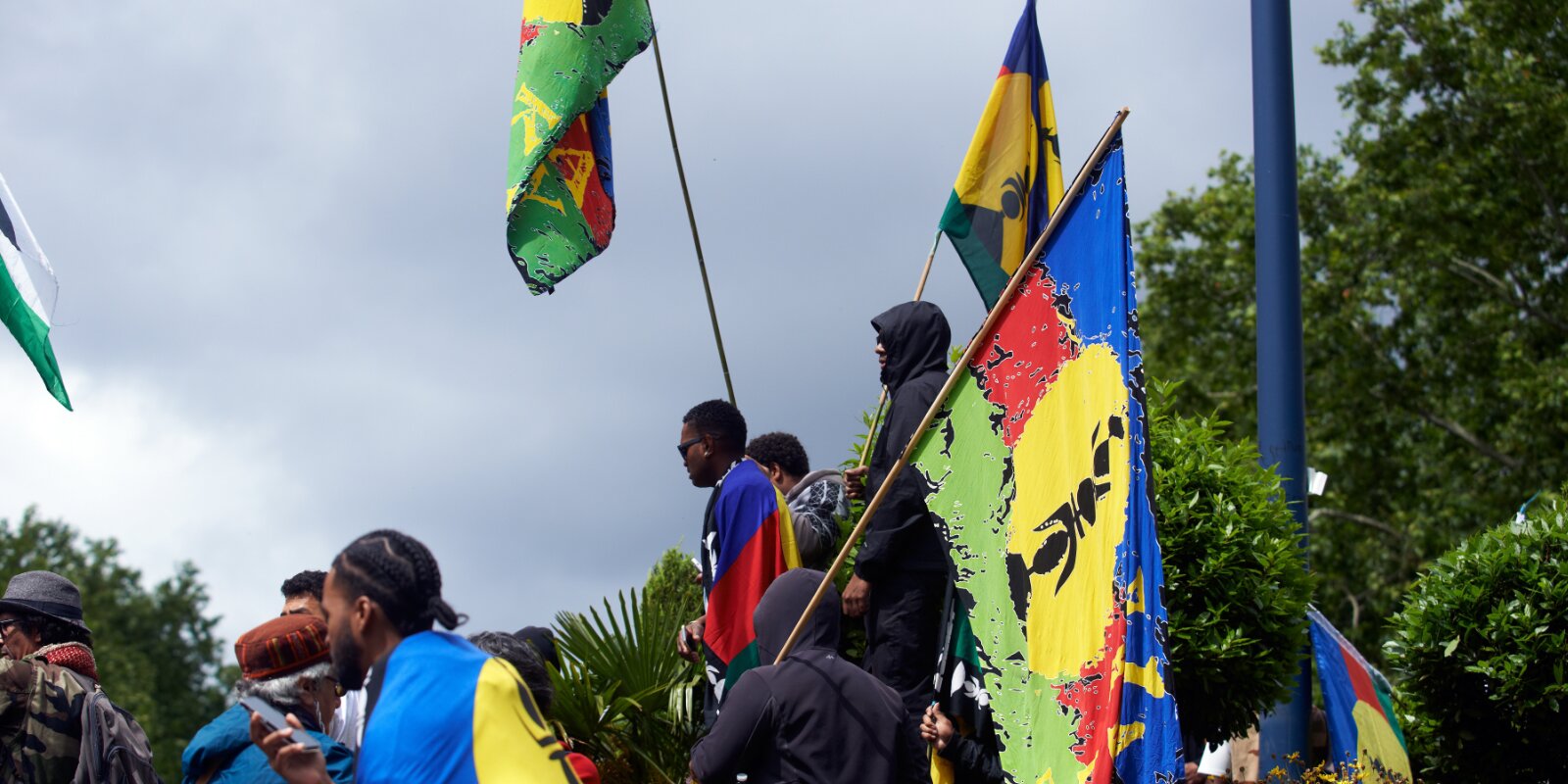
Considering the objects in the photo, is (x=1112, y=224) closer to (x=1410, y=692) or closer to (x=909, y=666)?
(x=909, y=666)

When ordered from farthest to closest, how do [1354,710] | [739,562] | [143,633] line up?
[143,633] < [1354,710] < [739,562]

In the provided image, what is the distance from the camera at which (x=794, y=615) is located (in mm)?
5617

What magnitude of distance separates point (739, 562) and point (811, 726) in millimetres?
1825

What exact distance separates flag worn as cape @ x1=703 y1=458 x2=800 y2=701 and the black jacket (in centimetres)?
46

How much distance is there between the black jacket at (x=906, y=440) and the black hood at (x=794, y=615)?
0.78 metres

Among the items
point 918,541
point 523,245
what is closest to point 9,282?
point 523,245

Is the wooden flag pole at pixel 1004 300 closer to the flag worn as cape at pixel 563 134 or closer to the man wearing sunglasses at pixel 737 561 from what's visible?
the man wearing sunglasses at pixel 737 561

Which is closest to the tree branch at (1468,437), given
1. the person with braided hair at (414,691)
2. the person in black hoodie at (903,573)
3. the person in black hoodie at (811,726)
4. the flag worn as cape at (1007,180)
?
the flag worn as cape at (1007,180)

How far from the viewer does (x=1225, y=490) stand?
7.55 m

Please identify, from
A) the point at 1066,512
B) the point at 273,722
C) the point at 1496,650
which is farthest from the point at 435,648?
the point at 1496,650

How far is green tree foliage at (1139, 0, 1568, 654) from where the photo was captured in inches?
813

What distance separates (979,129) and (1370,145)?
15.9m

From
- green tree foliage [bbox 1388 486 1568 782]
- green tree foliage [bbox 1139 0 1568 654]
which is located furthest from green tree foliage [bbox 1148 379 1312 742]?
green tree foliage [bbox 1139 0 1568 654]

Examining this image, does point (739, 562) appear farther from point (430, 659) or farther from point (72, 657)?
point (430, 659)
